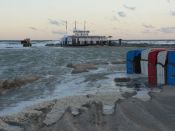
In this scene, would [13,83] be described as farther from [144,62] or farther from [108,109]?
[108,109]

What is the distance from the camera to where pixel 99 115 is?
9445 mm

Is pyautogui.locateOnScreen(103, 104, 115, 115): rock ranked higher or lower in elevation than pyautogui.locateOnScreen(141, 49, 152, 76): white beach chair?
lower

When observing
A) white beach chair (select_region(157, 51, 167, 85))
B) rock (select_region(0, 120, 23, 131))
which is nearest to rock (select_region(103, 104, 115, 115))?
rock (select_region(0, 120, 23, 131))

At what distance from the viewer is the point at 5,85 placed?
56.0ft

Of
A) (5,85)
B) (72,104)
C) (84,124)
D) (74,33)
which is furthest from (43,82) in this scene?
(74,33)

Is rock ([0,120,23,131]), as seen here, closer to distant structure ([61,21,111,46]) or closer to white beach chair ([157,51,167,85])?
white beach chair ([157,51,167,85])

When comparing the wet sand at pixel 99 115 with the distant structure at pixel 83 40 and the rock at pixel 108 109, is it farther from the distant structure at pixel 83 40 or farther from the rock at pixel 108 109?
the distant structure at pixel 83 40

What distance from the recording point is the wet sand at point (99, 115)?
838 centimetres

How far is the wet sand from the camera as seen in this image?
8375 mm

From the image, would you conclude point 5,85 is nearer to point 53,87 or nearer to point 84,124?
point 53,87

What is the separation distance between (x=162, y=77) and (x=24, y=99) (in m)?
4.92

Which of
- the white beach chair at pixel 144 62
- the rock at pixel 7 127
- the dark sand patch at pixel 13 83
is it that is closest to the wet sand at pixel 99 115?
the rock at pixel 7 127

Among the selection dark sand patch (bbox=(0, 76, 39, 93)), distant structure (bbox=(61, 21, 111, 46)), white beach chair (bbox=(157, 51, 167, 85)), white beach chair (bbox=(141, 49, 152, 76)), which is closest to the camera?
white beach chair (bbox=(157, 51, 167, 85))

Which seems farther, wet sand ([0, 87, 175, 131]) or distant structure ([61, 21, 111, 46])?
distant structure ([61, 21, 111, 46])
